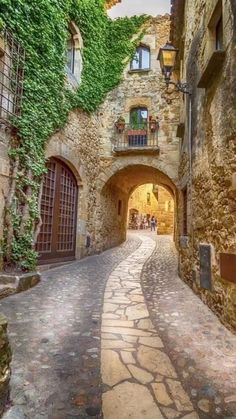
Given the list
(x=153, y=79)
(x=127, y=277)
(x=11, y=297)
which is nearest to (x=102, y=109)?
(x=153, y=79)

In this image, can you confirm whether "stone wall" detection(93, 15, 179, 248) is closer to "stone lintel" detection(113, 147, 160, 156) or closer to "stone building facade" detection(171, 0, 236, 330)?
"stone lintel" detection(113, 147, 160, 156)

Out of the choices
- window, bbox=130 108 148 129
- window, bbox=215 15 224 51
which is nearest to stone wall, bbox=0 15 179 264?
window, bbox=130 108 148 129

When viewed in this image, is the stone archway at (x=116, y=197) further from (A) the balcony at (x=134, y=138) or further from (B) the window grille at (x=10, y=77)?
(B) the window grille at (x=10, y=77)

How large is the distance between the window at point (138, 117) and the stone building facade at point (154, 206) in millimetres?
10203

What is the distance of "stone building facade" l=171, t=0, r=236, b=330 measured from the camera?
3129mm

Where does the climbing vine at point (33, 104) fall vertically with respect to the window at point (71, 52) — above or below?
below

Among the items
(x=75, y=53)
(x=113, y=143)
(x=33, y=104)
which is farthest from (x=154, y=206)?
(x=33, y=104)

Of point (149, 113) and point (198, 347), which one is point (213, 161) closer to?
point (198, 347)

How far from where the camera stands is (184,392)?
1.92 metres

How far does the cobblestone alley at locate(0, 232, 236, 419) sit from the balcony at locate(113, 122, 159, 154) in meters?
6.57

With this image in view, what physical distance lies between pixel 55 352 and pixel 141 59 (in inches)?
452

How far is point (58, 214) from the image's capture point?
7.22 meters

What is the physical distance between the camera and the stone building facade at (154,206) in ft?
65.7

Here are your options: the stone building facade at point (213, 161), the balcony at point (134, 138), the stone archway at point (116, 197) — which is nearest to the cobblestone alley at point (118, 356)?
the stone building facade at point (213, 161)
